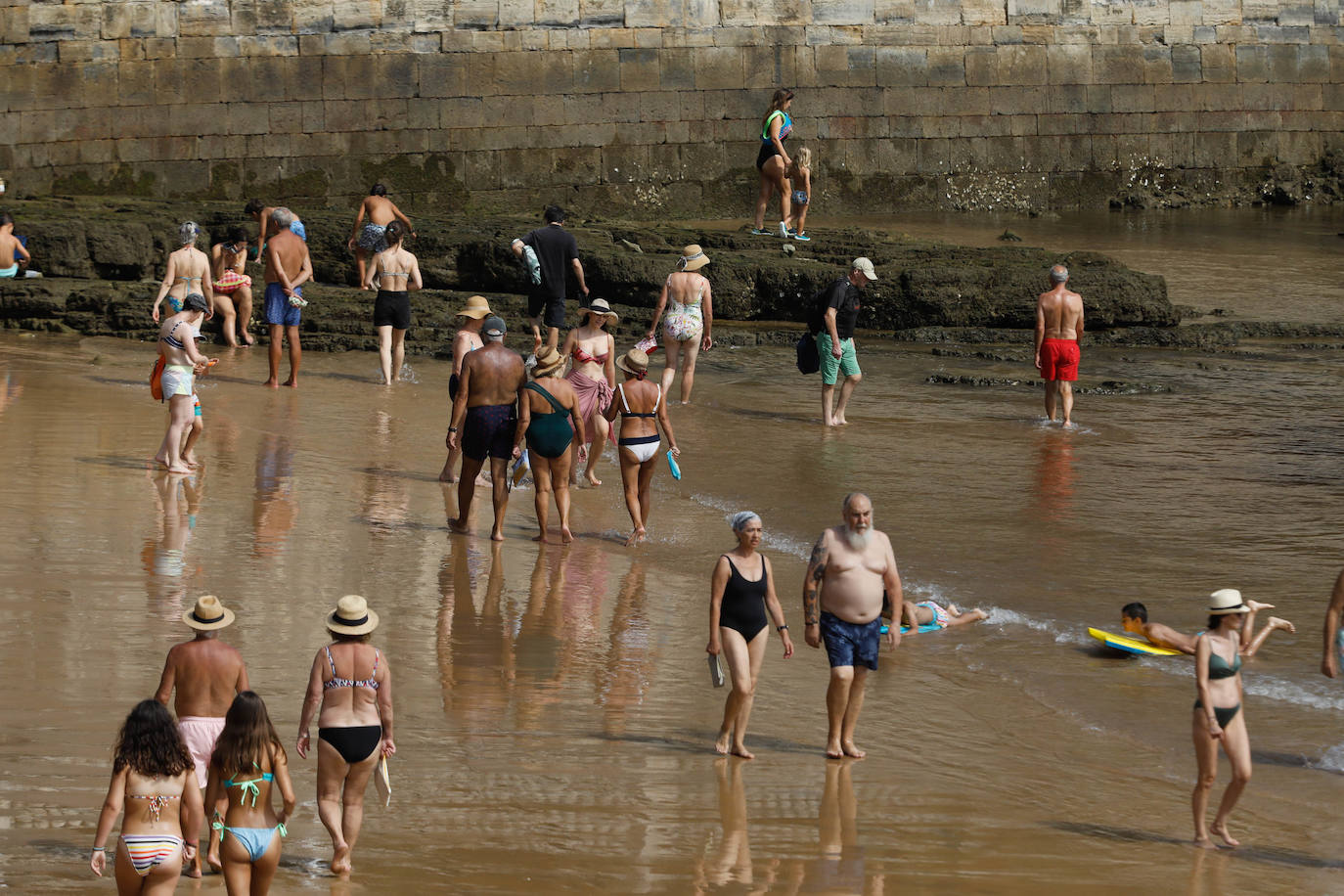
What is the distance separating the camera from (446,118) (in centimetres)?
2414

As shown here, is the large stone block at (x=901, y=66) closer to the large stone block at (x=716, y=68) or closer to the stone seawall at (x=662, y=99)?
the stone seawall at (x=662, y=99)

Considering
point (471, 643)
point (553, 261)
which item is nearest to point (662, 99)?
point (553, 261)

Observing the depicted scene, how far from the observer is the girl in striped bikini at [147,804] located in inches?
213

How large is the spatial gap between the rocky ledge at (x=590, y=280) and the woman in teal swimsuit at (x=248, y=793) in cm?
A: 1214

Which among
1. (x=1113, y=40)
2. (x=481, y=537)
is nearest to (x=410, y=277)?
(x=481, y=537)

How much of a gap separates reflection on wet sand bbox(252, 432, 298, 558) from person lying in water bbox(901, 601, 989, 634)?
3608 millimetres

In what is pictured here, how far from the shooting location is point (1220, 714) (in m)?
7.11

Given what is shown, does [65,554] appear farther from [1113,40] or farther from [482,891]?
[1113,40]

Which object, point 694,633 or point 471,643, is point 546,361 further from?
point 471,643

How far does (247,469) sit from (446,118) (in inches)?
512

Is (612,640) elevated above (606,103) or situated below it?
below

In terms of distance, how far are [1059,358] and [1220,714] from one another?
7.89 meters

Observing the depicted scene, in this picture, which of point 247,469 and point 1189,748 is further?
point 247,469

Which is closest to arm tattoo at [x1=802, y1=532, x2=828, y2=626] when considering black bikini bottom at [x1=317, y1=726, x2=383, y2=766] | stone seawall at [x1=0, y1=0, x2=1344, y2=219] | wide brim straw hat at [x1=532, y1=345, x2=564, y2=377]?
black bikini bottom at [x1=317, y1=726, x2=383, y2=766]
